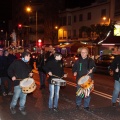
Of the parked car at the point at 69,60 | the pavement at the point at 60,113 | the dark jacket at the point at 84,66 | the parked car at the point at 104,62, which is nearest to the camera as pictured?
the pavement at the point at 60,113

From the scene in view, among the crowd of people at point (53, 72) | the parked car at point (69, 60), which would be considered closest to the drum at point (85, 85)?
the crowd of people at point (53, 72)

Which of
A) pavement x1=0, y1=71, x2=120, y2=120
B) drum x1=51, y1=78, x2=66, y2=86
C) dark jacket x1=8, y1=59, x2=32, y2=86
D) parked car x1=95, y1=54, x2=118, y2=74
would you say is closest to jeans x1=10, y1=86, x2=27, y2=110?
dark jacket x1=8, y1=59, x2=32, y2=86

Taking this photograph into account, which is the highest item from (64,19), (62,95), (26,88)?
(64,19)

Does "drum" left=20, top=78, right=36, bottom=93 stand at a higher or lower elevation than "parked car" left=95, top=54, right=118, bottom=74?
higher

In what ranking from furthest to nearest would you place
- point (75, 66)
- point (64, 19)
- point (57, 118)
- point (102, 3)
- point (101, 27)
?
1. point (64, 19)
2. point (102, 3)
3. point (101, 27)
4. point (75, 66)
5. point (57, 118)

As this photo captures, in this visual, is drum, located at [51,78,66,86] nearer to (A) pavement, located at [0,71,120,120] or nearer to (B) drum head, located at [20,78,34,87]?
(B) drum head, located at [20,78,34,87]

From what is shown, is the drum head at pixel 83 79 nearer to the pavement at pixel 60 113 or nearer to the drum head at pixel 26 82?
the pavement at pixel 60 113

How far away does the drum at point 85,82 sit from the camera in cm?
798

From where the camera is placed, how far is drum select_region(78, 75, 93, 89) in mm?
7981

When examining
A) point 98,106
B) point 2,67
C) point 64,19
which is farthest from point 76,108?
point 64,19

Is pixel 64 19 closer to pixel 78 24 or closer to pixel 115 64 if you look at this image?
pixel 78 24

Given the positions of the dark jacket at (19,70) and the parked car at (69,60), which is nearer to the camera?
the dark jacket at (19,70)

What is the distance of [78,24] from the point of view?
52938 mm

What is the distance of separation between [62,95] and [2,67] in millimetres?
2485
